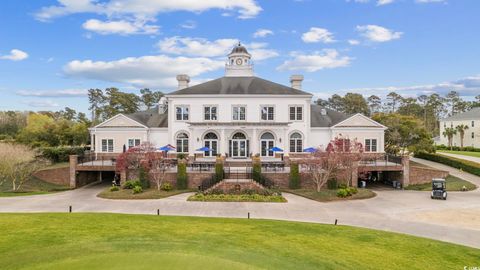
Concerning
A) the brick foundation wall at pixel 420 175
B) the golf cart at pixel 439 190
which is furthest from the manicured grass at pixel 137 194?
the brick foundation wall at pixel 420 175

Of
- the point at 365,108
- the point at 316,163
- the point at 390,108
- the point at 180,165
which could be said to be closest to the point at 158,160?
the point at 180,165

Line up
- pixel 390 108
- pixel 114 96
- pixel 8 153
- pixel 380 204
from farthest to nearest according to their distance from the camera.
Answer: pixel 390 108, pixel 114 96, pixel 8 153, pixel 380 204

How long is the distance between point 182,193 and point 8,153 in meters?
15.9

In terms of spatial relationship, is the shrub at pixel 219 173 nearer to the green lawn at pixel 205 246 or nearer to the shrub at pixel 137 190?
the shrub at pixel 137 190

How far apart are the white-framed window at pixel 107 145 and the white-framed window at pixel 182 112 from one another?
8208mm

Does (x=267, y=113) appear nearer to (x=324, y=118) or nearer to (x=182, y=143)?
(x=324, y=118)

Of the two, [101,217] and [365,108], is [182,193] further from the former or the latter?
[365,108]

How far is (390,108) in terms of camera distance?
103 meters

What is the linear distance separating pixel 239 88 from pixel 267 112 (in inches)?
168

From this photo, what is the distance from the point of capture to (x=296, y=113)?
40.8 m

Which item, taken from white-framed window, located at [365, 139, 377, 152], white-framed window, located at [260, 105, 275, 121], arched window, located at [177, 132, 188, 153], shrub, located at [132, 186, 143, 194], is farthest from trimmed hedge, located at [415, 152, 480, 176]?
shrub, located at [132, 186, 143, 194]

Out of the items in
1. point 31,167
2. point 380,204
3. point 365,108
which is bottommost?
point 380,204

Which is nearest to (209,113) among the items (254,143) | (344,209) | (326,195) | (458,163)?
(254,143)

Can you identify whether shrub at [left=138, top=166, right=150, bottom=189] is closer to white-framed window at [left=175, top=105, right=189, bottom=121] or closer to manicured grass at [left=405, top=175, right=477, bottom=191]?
white-framed window at [left=175, top=105, right=189, bottom=121]
